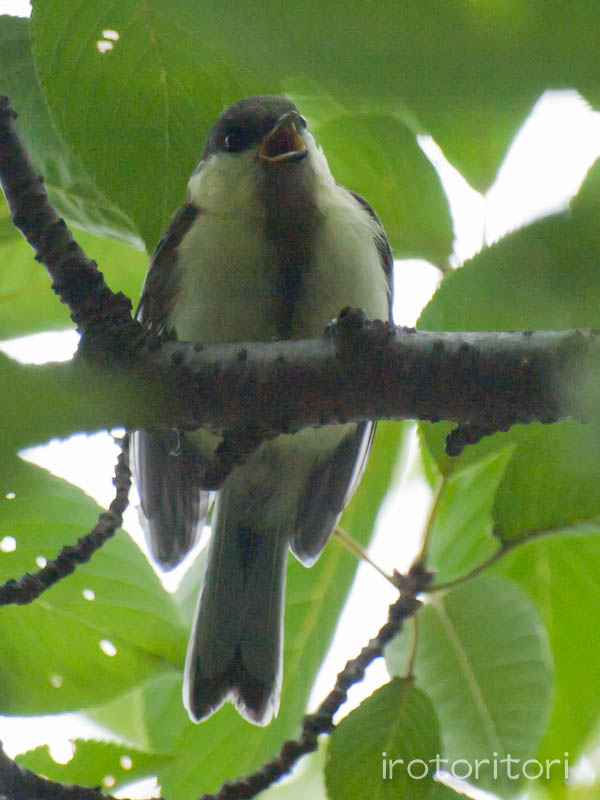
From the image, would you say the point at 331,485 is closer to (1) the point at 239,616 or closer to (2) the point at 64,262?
(1) the point at 239,616

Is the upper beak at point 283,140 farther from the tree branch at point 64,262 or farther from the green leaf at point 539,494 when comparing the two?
the green leaf at point 539,494

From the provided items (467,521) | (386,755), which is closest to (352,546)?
(467,521)

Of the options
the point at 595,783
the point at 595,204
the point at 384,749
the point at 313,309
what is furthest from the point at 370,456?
the point at 595,204

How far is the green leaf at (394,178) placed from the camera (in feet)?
6.65

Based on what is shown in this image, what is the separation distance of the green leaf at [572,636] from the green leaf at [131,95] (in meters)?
1.23

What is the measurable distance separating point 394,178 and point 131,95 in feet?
2.79

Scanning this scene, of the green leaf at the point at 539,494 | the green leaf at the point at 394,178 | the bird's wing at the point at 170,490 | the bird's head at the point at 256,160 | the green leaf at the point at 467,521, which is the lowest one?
the green leaf at the point at 539,494

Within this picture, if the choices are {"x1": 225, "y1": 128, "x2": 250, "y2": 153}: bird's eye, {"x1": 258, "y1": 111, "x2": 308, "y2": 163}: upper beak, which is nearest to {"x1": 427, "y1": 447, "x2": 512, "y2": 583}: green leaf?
{"x1": 258, "y1": 111, "x2": 308, "y2": 163}: upper beak

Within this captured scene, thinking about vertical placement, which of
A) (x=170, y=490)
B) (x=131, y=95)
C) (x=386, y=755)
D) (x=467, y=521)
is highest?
(x=170, y=490)

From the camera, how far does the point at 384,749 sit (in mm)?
1782

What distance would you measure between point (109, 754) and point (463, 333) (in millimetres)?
1297

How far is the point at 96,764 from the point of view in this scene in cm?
209

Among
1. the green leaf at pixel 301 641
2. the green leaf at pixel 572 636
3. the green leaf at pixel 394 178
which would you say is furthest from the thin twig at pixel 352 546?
the green leaf at pixel 394 178

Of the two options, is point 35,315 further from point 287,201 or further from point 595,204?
point 595,204
